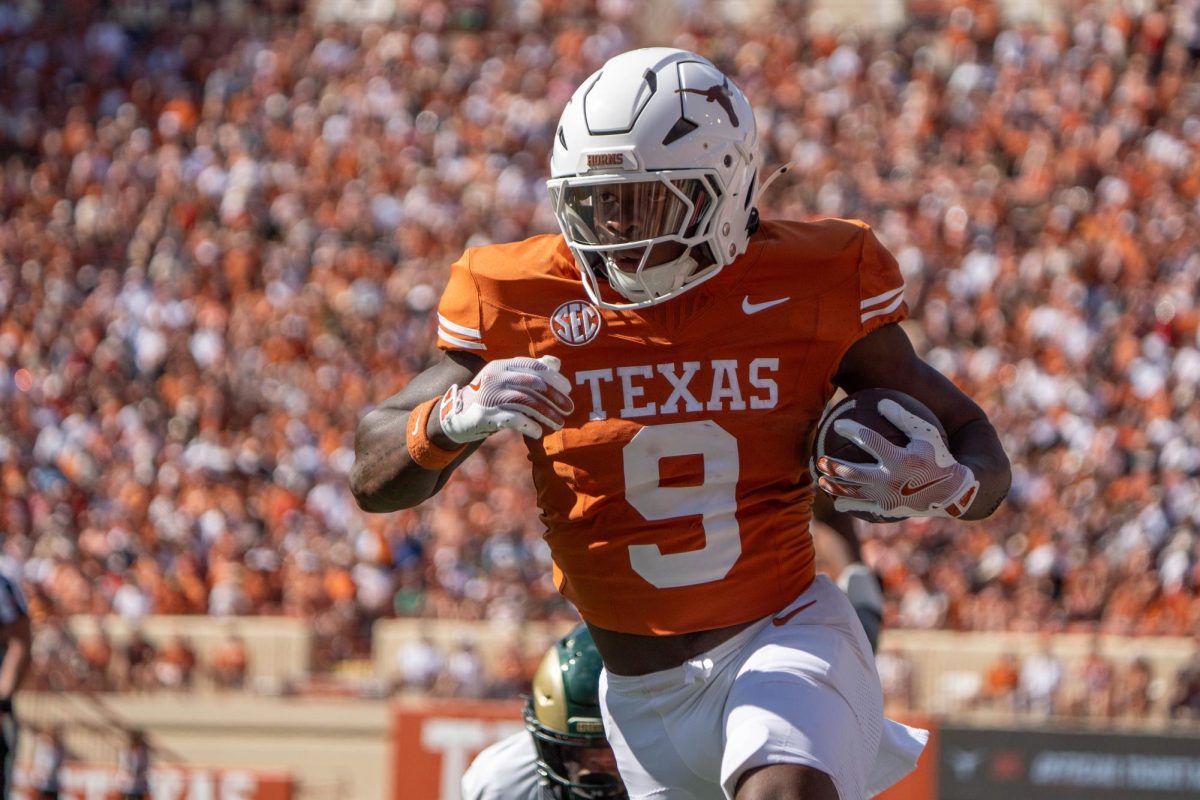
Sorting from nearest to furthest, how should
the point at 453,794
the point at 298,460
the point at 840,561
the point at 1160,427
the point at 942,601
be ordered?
the point at 840,561 < the point at 453,794 < the point at 942,601 < the point at 1160,427 < the point at 298,460

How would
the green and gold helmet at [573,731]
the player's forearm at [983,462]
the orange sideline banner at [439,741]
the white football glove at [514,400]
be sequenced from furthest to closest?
the orange sideline banner at [439,741], the green and gold helmet at [573,731], the player's forearm at [983,462], the white football glove at [514,400]

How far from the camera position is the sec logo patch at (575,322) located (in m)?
3.77

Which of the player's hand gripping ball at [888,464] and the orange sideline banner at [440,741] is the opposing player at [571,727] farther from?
the orange sideline banner at [440,741]

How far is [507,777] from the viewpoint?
4.77 meters

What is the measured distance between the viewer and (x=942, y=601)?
13.2m

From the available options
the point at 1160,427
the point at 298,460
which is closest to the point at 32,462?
the point at 298,460

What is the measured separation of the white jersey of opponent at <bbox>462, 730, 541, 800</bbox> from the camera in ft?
15.6

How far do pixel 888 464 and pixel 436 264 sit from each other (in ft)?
47.6

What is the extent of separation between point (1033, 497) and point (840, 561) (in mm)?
9554

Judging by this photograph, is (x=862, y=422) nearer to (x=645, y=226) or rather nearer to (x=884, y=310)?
(x=884, y=310)

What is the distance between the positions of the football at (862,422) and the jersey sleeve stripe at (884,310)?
181 mm

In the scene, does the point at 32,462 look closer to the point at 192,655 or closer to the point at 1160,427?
the point at 192,655

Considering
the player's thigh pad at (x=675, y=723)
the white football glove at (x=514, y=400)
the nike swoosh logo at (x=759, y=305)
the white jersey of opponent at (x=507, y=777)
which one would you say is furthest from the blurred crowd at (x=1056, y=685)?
the white football glove at (x=514, y=400)

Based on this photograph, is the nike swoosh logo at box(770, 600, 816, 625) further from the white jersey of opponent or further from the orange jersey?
the white jersey of opponent
